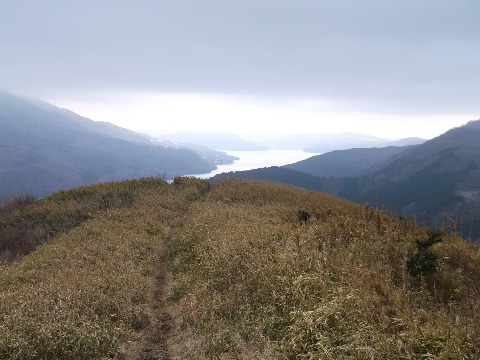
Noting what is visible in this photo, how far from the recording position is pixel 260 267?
1019 centimetres

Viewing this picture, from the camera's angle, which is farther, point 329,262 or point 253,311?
point 329,262

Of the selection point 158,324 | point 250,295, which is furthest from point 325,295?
point 158,324

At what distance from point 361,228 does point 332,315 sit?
6.21m

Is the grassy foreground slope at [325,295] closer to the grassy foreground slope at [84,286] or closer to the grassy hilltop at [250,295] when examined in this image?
the grassy hilltop at [250,295]

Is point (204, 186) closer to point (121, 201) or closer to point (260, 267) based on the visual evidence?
point (121, 201)

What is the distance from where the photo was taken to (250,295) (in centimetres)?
938

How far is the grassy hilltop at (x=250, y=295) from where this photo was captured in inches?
253

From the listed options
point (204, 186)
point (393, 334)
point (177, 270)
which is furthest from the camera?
point (204, 186)

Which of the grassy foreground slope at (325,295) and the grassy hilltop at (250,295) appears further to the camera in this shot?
the grassy hilltop at (250,295)

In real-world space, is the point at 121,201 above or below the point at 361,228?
below

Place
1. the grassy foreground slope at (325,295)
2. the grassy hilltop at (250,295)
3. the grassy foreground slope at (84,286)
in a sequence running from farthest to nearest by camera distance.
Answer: the grassy foreground slope at (84,286)
the grassy hilltop at (250,295)
the grassy foreground slope at (325,295)

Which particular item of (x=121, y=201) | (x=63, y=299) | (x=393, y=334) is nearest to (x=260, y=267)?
(x=393, y=334)

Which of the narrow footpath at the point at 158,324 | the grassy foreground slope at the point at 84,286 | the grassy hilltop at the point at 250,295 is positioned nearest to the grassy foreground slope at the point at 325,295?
the grassy hilltop at the point at 250,295

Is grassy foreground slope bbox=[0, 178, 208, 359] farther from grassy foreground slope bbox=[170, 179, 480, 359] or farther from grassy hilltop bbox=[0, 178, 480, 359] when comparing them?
grassy foreground slope bbox=[170, 179, 480, 359]
